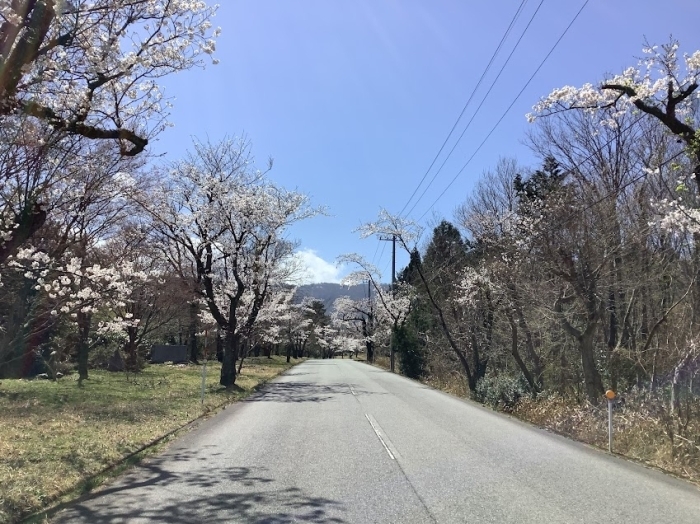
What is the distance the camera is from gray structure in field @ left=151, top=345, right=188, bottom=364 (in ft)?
151

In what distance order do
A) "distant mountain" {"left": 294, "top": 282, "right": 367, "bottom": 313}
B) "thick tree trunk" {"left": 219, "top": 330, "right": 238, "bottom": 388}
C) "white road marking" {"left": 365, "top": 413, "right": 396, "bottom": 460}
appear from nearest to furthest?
"white road marking" {"left": 365, "top": 413, "right": 396, "bottom": 460} < "thick tree trunk" {"left": 219, "top": 330, "right": 238, "bottom": 388} < "distant mountain" {"left": 294, "top": 282, "right": 367, "bottom": 313}

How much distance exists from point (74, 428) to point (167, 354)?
121 feet

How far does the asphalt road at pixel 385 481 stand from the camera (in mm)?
5984

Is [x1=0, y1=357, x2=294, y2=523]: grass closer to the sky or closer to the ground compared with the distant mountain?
closer to the ground

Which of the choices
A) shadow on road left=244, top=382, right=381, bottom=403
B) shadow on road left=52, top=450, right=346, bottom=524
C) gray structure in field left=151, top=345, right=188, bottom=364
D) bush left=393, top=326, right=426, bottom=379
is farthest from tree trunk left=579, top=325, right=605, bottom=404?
gray structure in field left=151, top=345, right=188, bottom=364

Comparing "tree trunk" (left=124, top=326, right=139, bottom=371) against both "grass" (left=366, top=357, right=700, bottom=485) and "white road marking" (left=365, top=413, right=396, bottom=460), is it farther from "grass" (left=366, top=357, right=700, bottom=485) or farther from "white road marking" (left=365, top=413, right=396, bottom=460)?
"grass" (left=366, top=357, right=700, bottom=485)

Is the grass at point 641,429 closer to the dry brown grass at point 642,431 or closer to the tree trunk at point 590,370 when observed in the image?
the dry brown grass at point 642,431

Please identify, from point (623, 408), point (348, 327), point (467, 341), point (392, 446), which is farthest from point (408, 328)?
point (348, 327)

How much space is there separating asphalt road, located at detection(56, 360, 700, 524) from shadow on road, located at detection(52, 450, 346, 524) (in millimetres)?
14

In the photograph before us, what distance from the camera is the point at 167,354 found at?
4709 cm

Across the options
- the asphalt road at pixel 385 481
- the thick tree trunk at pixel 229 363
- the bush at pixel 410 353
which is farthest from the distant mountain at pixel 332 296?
the asphalt road at pixel 385 481

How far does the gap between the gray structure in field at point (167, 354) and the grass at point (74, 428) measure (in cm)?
2418

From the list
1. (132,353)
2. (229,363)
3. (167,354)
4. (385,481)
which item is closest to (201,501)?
(385,481)

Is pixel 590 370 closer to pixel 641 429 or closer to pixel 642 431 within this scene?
pixel 641 429
